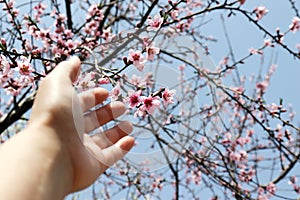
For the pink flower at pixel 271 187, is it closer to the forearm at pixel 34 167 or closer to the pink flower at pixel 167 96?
the pink flower at pixel 167 96

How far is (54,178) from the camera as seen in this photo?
2.94ft

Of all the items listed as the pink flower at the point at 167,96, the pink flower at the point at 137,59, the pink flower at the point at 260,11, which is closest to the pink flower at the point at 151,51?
the pink flower at the point at 137,59

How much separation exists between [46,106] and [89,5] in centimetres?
340

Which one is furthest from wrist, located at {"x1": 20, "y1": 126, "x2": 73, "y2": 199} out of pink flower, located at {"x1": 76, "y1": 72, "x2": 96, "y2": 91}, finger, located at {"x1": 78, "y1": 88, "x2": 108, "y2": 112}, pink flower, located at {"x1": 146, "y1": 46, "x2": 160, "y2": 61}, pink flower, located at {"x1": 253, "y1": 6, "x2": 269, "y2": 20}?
pink flower, located at {"x1": 253, "y1": 6, "x2": 269, "y2": 20}

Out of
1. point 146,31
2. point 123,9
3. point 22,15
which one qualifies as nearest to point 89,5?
point 123,9

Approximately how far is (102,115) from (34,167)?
0.45 meters

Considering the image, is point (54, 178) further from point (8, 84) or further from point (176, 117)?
point (176, 117)

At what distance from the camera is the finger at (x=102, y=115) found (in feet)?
3.92

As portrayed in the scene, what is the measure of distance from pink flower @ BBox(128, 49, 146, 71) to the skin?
486 mm

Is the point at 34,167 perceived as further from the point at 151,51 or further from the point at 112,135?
the point at 151,51

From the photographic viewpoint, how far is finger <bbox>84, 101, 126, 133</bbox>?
119 centimetres

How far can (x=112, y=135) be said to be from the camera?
1.32 metres

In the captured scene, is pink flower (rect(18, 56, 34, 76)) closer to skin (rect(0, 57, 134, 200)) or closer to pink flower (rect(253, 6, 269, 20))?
skin (rect(0, 57, 134, 200))

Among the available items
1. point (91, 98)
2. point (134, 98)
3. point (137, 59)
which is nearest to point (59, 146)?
point (91, 98)
